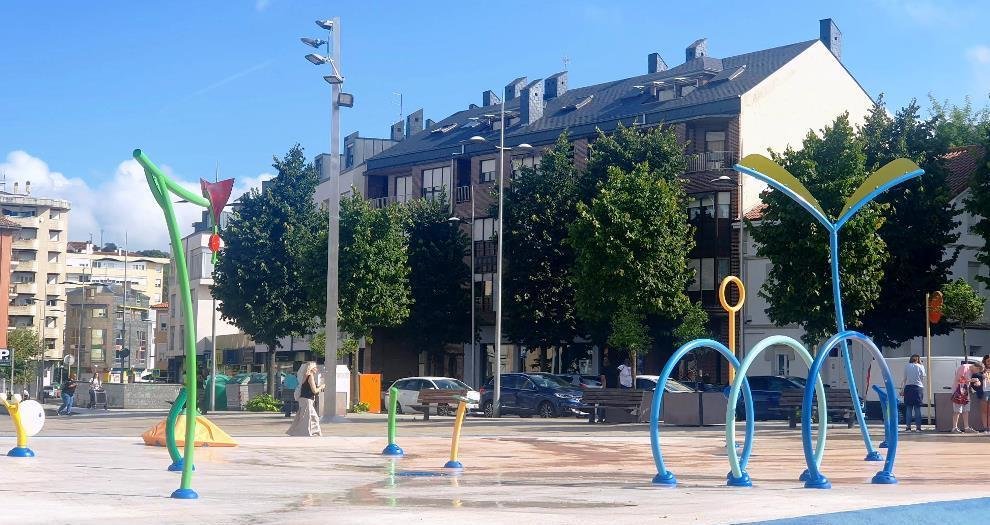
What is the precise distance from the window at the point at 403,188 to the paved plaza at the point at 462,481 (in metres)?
46.7

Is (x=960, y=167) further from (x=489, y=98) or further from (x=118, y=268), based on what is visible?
(x=118, y=268)

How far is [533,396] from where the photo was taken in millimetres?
40844

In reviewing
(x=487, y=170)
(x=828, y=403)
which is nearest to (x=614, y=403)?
(x=828, y=403)

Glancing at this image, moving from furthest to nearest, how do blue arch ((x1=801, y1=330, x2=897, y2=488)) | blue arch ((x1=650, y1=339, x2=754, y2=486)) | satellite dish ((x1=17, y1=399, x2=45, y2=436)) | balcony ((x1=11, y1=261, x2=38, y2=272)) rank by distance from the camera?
balcony ((x1=11, y1=261, x2=38, y2=272)) → satellite dish ((x1=17, y1=399, x2=45, y2=436)) → blue arch ((x1=650, y1=339, x2=754, y2=486)) → blue arch ((x1=801, y1=330, x2=897, y2=488))

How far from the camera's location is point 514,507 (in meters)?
10.7

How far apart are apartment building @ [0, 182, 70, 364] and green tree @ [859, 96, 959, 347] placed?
99.6 m

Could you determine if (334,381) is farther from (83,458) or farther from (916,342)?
(916,342)

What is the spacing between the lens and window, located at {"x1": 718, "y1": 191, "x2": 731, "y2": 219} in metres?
54.7

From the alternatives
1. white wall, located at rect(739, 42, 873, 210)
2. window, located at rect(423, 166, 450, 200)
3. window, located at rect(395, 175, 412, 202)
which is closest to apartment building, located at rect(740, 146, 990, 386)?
white wall, located at rect(739, 42, 873, 210)

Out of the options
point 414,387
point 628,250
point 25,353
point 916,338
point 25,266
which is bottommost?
point 414,387

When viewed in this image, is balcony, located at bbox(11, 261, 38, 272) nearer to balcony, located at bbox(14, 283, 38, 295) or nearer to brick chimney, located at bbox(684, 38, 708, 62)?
balcony, located at bbox(14, 283, 38, 295)

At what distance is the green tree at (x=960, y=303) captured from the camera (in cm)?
4462

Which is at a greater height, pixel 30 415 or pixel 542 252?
pixel 542 252

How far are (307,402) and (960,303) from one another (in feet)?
96.2
